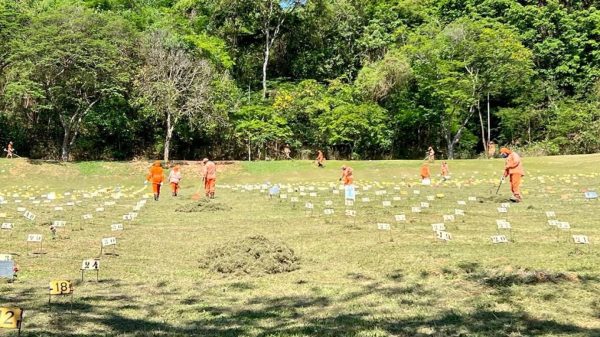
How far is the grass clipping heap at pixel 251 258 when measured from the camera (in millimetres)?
9555

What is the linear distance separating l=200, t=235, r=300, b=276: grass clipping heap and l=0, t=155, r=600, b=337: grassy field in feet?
0.50

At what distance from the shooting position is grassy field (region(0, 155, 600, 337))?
6.45m

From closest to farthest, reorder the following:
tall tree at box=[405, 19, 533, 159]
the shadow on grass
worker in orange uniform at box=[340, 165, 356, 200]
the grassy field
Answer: the shadow on grass < the grassy field < worker in orange uniform at box=[340, 165, 356, 200] < tall tree at box=[405, 19, 533, 159]

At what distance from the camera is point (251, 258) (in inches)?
386

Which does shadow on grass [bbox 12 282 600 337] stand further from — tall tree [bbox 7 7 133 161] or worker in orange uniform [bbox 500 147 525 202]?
tall tree [bbox 7 7 133 161]

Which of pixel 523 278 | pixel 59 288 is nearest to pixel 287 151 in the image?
pixel 523 278

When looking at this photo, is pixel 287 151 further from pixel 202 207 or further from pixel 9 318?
pixel 9 318

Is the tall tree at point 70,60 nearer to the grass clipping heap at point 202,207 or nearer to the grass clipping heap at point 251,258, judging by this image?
the grass clipping heap at point 202,207

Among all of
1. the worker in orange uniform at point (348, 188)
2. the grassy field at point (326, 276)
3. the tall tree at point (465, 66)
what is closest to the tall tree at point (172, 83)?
the tall tree at point (465, 66)

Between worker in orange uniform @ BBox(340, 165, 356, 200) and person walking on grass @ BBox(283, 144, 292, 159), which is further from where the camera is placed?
person walking on grass @ BBox(283, 144, 292, 159)

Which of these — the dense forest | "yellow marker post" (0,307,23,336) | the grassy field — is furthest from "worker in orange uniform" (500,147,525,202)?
the dense forest

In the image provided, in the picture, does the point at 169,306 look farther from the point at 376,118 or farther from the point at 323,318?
the point at 376,118

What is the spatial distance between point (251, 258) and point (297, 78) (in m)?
50.0

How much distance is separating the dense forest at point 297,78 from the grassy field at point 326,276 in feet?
83.2
